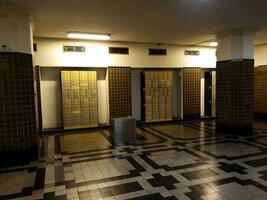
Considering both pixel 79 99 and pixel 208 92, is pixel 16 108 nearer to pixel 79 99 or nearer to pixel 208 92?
pixel 79 99

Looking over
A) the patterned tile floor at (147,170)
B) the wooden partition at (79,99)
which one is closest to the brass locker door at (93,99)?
the wooden partition at (79,99)

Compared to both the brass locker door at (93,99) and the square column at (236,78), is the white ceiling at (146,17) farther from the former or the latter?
the brass locker door at (93,99)

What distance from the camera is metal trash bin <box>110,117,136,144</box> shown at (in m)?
5.27

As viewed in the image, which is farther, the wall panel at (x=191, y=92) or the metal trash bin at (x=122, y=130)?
the wall panel at (x=191, y=92)

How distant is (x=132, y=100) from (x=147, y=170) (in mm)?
4105

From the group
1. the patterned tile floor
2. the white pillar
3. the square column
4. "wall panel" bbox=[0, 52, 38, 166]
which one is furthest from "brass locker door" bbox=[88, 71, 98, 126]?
the white pillar

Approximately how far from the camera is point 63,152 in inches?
183

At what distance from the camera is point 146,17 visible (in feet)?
14.6

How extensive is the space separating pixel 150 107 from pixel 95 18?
3818 millimetres

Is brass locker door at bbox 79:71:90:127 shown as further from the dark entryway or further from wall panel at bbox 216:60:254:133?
the dark entryway

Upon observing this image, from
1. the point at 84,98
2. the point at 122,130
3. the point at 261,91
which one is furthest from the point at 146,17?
the point at 261,91

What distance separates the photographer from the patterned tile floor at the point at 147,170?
2887 millimetres

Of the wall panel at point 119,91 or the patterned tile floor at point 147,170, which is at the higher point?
the wall panel at point 119,91

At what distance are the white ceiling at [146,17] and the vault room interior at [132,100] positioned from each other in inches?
0.9
